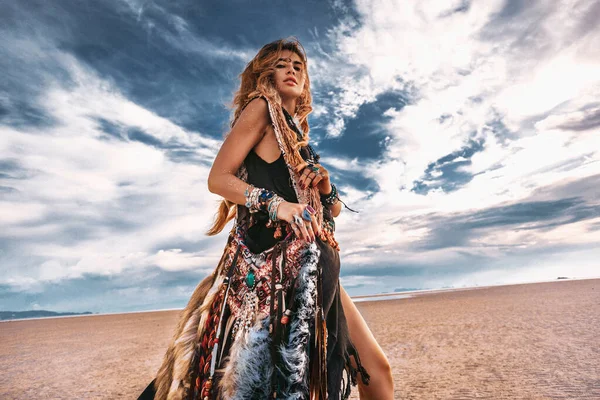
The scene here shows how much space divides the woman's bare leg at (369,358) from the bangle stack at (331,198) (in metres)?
0.53

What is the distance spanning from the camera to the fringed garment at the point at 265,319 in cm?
163

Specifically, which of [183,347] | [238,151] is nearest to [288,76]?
[238,151]

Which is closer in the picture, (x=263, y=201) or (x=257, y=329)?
(x=257, y=329)

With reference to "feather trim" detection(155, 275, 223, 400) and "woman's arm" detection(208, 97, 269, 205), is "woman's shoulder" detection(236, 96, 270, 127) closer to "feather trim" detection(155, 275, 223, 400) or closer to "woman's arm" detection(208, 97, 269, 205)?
"woman's arm" detection(208, 97, 269, 205)

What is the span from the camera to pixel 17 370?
9.84 m

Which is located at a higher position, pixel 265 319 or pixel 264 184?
pixel 264 184

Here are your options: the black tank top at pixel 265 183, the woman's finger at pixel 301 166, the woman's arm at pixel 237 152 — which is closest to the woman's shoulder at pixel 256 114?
the woman's arm at pixel 237 152

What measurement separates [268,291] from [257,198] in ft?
1.41

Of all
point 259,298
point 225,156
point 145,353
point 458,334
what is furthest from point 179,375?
point 145,353

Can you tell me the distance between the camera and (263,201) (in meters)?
1.83

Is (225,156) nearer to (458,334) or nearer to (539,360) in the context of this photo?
(539,360)

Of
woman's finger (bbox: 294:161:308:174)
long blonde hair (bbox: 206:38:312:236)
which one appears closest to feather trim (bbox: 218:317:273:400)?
woman's finger (bbox: 294:161:308:174)

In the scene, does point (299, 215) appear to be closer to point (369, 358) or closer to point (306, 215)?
point (306, 215)

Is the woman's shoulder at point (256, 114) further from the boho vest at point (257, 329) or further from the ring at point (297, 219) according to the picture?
the ring at point (297, 219)
